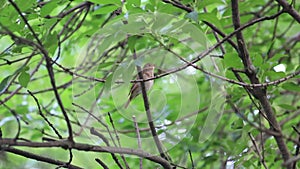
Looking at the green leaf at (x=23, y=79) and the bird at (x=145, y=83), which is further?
the bird at (x=145, y=83)

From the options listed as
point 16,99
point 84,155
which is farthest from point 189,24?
point 16,99

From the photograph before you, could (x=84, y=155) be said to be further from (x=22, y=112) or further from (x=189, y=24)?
(x=22, y=112)

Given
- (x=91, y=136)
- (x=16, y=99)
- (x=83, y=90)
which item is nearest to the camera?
(x=91, y=136)

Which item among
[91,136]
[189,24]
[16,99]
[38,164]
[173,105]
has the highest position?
[189,24]

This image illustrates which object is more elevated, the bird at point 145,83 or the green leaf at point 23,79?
the green leaf at point 23,79

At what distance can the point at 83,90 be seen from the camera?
2.07 metres

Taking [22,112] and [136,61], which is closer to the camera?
[136,61]

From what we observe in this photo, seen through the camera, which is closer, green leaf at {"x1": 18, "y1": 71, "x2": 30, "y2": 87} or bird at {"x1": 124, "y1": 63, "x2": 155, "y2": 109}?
green leaf at {"x1": 18, "y1": 71, "x2": 30, "y2": 87}

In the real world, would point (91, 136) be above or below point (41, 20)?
below

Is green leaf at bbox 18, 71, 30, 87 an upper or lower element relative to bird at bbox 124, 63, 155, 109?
upper

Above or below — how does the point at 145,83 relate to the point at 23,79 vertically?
below

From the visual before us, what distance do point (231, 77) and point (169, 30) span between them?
39cm

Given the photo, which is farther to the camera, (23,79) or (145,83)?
(145,83)

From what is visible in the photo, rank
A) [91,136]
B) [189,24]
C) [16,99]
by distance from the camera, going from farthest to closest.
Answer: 1. [16,99]
2. [189,24]
3. [91,136]
